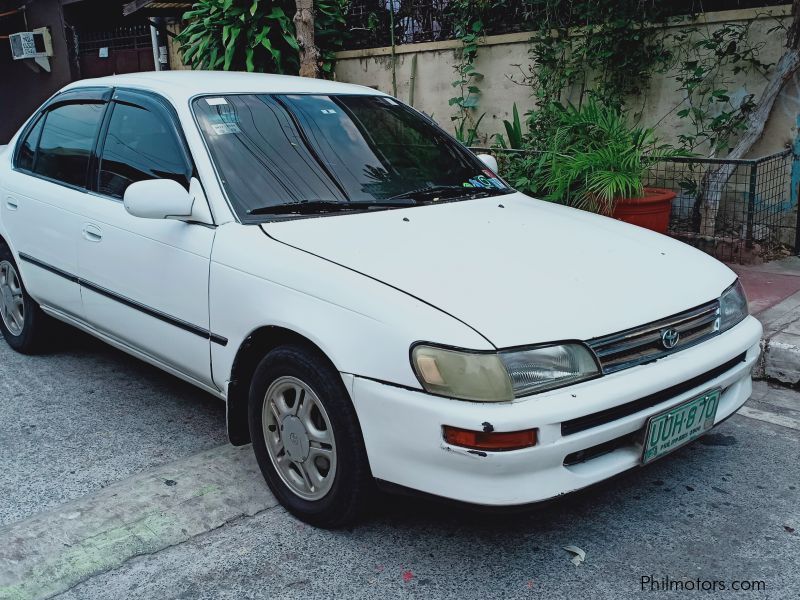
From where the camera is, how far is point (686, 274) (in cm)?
311

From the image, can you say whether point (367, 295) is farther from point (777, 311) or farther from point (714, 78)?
point (714, 78)

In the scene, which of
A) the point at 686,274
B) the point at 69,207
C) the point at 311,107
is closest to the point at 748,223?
the point at 686,274

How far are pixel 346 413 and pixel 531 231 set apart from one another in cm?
119

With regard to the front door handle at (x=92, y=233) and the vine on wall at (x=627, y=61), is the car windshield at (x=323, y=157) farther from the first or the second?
the vine on wall at (x=627, y=61)

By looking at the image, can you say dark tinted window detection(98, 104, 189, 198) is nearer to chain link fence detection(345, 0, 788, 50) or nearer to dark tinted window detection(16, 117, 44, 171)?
dark tinted window detection(16, 117, 44, 171)

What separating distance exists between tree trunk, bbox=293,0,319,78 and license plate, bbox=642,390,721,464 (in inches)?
233

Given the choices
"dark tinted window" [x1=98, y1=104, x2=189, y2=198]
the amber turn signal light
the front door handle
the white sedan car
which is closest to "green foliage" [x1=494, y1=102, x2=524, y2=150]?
the white sedan car

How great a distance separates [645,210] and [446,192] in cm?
291

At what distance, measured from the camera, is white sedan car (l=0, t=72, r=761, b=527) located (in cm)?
247

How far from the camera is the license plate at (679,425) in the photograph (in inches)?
106

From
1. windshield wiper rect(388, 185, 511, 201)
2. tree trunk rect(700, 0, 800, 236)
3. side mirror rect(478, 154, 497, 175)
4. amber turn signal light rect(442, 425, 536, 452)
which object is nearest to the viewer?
amber turn signal light rect(442, 425, 536, 452)

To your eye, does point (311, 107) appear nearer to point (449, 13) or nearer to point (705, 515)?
point (705, 515)

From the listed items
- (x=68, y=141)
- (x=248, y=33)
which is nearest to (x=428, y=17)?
(x=248, y=33)

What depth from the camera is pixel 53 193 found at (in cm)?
429
